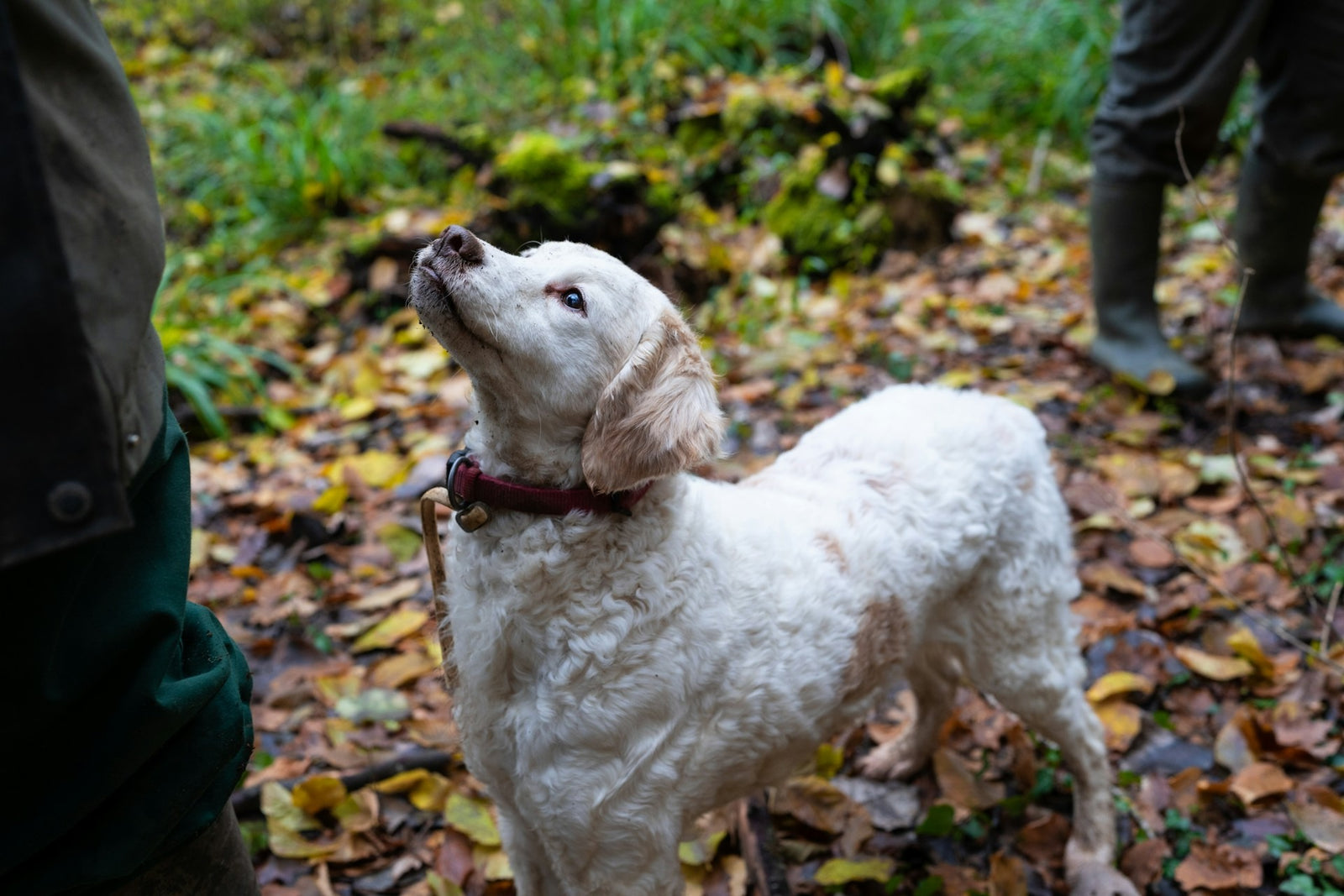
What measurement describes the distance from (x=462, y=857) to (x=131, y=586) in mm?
1515

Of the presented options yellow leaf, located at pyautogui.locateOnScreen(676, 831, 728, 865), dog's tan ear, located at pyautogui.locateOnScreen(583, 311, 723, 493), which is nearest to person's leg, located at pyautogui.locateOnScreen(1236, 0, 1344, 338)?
dog's tan ear, located at pyautogui.locateOnScreen(583, 311, 723, 493)

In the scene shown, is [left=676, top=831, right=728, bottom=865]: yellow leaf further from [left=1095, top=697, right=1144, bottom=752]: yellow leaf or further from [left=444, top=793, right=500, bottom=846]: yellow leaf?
[left=1095, top=697, right=1144, bottom=752]: yellow leaf

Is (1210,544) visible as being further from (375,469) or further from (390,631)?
(375,469)

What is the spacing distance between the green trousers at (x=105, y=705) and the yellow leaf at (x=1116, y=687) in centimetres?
255

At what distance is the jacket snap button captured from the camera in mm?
985

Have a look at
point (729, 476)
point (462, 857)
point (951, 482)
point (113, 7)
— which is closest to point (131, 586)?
point (462, 857)

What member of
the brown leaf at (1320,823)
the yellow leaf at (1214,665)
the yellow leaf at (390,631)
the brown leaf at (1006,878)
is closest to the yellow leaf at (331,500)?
the yellow leaf at (390,631)

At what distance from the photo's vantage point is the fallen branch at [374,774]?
2.57 m

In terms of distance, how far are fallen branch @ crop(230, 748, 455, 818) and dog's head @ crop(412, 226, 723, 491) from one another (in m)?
1.28

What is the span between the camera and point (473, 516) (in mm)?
1826

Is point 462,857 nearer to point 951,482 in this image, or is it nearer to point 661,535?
point 661,535

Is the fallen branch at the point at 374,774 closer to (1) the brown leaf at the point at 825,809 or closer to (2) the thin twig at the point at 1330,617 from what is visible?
(1) the brown leaf at the point at 825,809

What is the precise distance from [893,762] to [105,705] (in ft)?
7.43

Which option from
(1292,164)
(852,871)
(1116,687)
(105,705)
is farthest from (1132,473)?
(105,705)
